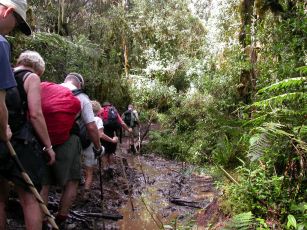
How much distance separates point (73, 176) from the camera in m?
4.50

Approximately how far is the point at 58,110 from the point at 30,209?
111cm

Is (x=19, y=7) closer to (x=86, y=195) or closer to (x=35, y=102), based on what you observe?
(x=35, y=102)

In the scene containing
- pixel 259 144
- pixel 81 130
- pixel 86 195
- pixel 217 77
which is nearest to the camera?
pixel 259 144

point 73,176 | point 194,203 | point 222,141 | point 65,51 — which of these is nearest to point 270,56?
point 222,141

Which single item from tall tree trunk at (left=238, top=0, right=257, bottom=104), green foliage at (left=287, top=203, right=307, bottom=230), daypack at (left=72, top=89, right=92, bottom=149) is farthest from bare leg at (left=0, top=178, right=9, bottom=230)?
tall tree trunk at (left=238, top=0, right=257, bottom=104)

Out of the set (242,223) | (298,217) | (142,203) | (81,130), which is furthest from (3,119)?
(142,203)

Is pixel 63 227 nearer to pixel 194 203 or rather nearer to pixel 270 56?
pixel 194 203

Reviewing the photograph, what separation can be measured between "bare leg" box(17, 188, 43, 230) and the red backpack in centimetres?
92

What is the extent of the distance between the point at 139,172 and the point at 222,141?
2763 mm

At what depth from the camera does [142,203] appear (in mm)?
6816

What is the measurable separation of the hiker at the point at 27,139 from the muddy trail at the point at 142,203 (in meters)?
1.29

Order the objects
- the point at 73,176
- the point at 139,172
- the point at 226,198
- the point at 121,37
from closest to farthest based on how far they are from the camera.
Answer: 1. the point at 73,176
2. the point at 226,198
3. the point at 139,172
4. the point at 121,37

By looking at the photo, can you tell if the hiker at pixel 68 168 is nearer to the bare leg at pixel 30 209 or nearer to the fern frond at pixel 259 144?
the bare leg at pixel 30 209

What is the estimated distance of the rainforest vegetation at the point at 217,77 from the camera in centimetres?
455
